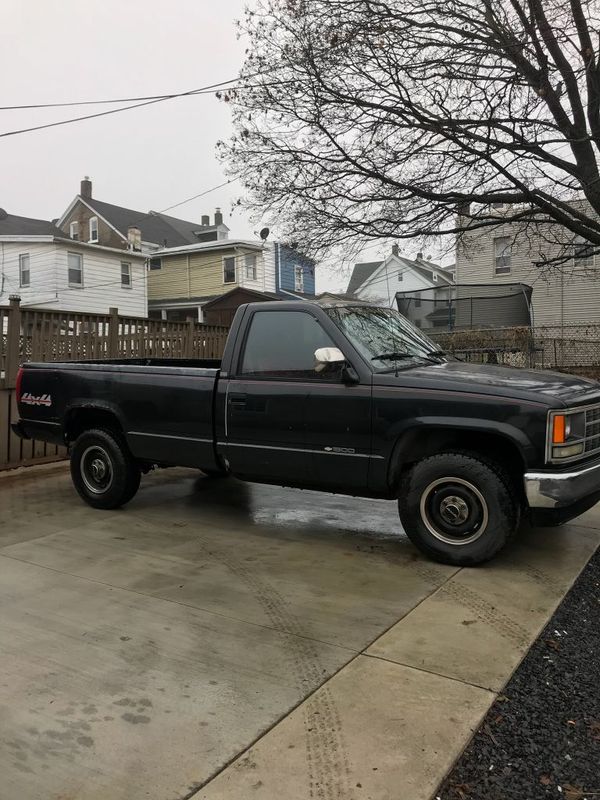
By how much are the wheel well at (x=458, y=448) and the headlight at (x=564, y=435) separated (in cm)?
23

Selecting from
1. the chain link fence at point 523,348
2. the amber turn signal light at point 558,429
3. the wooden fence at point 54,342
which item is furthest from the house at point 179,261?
the amber turn signal light at point 558,429

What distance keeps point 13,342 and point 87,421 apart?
2.08 metres

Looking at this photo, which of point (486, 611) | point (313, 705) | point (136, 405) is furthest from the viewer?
point (136, 405)

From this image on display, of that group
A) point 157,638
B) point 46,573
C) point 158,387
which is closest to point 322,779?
point 157,638

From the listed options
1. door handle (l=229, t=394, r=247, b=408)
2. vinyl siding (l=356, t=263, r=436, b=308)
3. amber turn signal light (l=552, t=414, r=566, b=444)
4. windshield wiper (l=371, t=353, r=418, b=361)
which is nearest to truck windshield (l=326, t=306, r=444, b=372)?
windshield wiper (l=371, t=353, r=418, b=361)

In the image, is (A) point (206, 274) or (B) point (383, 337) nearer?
(B) point (383, 337)

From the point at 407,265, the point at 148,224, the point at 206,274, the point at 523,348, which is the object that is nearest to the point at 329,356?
the point at 523,348

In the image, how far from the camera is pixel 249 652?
3.22 metres

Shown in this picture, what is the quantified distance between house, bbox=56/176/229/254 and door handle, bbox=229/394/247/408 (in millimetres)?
26026

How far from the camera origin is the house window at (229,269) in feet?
95.0

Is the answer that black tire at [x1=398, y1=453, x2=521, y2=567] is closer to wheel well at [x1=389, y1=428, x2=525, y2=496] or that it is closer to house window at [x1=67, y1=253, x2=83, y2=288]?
wheel well at [x1=389, y1=428, x2=525, y2=496]

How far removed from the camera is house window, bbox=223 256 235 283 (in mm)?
28953

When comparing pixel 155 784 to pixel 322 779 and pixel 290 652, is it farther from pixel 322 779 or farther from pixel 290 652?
pixel 290 652

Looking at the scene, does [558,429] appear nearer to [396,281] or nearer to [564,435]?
[564,435]
